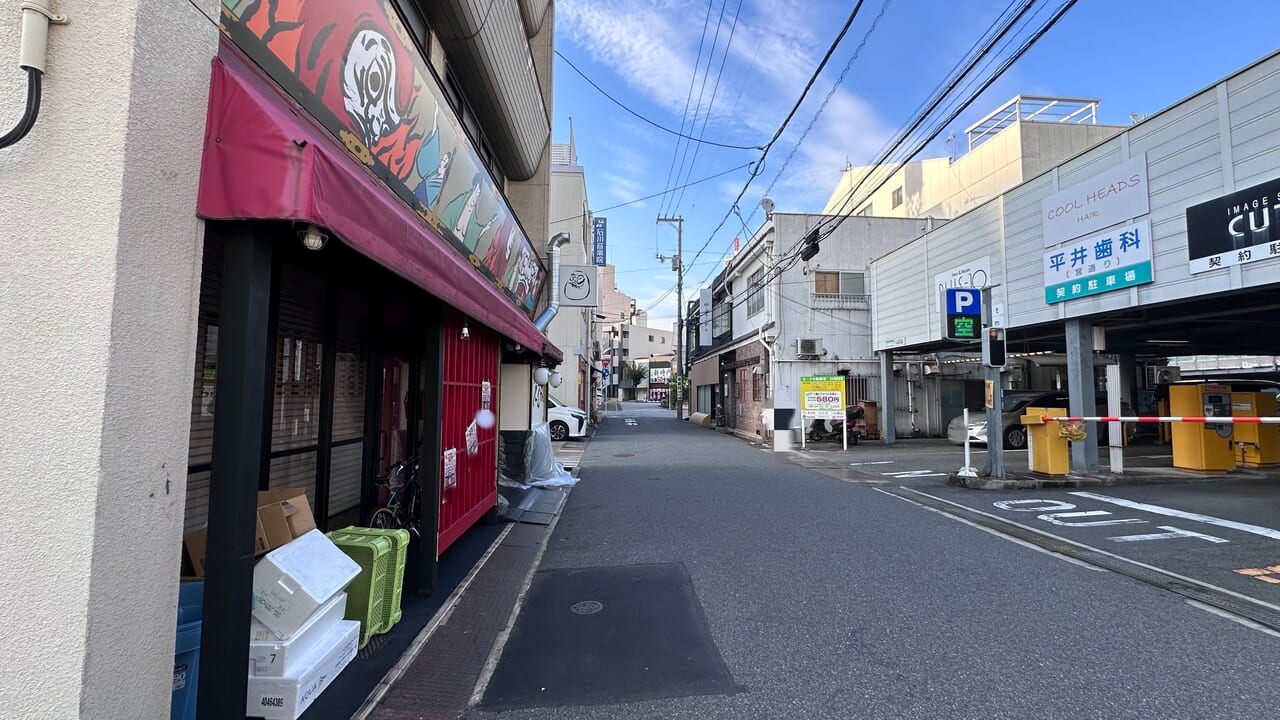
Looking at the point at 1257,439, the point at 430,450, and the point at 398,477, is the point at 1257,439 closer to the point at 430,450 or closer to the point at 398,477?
the point at 430,450

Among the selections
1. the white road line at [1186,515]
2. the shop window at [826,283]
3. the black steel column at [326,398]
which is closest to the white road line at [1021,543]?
the white road line at [1186,515]

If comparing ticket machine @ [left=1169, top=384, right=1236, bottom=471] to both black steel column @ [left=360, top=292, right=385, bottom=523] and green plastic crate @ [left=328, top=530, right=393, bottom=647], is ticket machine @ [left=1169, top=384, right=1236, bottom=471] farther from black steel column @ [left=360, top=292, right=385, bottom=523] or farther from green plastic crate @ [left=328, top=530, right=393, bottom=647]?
black steel column @ [left=360, top=292, right=385, bottom=523]

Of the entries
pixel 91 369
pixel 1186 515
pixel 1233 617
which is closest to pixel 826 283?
pixel 1186 515

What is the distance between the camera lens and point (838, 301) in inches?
751

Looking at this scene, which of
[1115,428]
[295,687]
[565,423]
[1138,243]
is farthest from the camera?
[565,423]

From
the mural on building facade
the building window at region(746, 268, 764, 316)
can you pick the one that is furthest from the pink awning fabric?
the building window at region(746, 268, 764, 316)

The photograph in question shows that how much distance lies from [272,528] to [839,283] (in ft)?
62.2

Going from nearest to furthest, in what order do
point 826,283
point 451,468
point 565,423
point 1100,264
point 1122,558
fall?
point 451,468, point 1122,558, point 1100,264, point 565,423, point 826,283

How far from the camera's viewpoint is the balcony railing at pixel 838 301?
19.0 m

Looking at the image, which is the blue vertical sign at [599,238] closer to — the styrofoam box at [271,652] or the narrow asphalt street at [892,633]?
the narrow asphalt street at [892,633]

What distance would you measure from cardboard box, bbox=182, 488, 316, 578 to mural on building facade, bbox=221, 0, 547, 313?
2.22 meters

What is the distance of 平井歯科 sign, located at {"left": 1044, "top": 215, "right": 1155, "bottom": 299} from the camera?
28.5ft

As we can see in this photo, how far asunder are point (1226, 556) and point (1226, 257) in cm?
452

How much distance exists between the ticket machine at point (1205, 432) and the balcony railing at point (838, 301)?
9.09 meters
